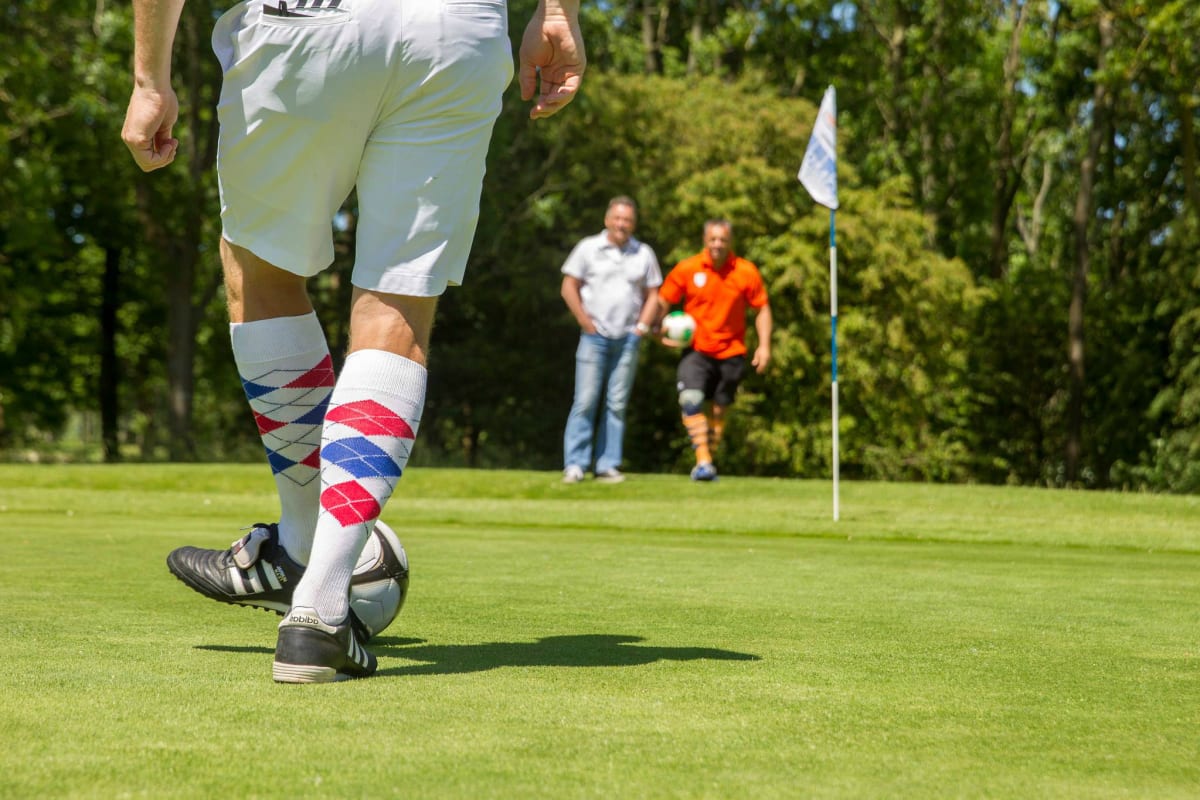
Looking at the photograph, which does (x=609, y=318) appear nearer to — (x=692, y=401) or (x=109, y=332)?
(x=692, y=401)

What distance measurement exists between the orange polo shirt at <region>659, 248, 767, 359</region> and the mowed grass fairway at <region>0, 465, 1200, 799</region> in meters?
6.75

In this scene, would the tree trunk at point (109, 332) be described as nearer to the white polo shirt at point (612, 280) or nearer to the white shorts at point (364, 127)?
the white polo shirt at point (612, 280)

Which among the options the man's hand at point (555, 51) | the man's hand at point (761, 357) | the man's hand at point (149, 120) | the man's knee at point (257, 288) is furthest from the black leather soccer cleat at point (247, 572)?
the man's hand at point (761, 357)

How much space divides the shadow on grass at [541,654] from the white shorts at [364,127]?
773 mm

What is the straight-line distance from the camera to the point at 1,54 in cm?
2492

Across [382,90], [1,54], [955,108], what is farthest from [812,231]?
[382,90]

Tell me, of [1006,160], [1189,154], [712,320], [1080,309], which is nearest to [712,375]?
[712,320]

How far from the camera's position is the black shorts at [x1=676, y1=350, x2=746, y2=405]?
43.7 feet

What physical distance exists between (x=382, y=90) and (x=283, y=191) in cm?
30

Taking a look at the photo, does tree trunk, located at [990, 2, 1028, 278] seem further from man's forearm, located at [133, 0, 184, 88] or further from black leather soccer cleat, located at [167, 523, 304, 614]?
man's forearm, located at [133, 0, 184, 88]

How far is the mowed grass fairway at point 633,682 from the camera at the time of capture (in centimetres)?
206

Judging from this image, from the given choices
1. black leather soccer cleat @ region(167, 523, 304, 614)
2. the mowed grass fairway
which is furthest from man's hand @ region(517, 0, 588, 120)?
the mowed grass fairway

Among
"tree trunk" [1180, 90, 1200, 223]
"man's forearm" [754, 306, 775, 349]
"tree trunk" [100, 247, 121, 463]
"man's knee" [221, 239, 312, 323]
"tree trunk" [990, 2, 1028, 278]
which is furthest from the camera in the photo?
"tree trunk" [100, 247, 121, 463]

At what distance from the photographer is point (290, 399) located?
Result: 11.5ft
